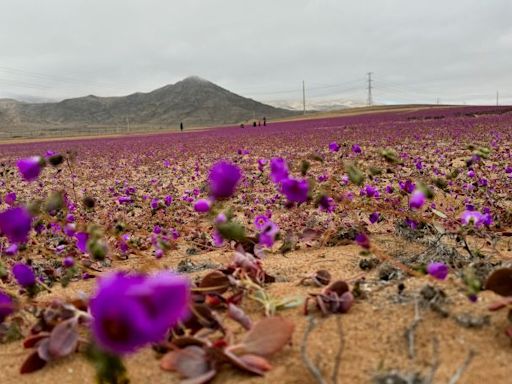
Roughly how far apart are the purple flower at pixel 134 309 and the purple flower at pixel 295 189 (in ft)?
2.94

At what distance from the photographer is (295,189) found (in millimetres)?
1688

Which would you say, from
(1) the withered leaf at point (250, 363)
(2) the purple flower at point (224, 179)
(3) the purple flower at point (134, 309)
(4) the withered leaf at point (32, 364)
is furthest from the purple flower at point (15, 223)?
(3) the purple flower at point (134, 309)

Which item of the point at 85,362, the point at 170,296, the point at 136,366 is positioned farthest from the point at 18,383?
the point at 170,296

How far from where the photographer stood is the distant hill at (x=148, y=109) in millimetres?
127250

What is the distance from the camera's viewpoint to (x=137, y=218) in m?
5.58

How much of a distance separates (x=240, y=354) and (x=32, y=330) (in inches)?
36.2

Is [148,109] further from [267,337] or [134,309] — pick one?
[134,309]

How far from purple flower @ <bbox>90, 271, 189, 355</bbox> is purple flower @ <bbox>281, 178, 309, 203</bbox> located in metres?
0.90

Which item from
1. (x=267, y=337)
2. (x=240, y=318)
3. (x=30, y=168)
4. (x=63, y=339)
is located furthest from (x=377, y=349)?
(x=30, y=168)

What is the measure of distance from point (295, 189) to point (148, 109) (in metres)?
145

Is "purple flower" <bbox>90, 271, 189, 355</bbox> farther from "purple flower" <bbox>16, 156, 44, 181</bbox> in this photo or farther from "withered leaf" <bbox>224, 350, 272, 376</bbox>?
"purple flower" <bbox>16, 156, 44, 181</bbox>

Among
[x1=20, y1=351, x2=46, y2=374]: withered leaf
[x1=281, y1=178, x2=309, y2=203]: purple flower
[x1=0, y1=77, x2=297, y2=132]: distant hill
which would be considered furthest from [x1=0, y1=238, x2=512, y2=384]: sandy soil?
[x1=0, y1=77, x2=297, y2=132]: distant hill

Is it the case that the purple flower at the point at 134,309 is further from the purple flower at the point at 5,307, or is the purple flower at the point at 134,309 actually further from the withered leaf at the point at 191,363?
the purple flower at the point at 5,307

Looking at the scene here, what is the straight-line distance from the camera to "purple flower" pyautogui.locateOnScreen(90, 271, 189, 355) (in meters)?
0.80
